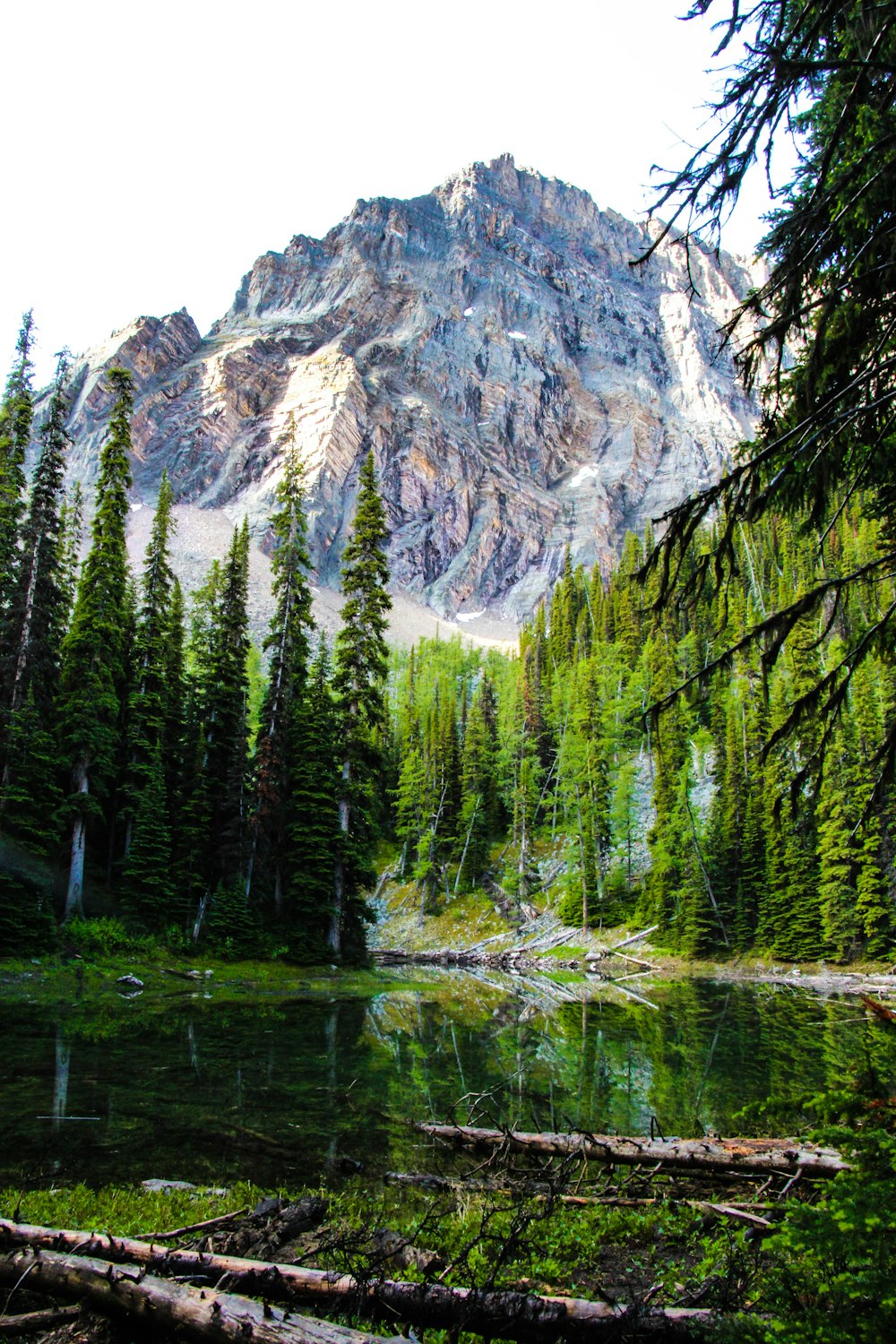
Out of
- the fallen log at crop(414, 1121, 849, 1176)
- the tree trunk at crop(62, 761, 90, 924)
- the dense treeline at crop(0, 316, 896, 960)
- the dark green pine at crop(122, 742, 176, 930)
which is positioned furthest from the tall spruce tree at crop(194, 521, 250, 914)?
the fallen log at crop(414, 1121, 849, 1176)

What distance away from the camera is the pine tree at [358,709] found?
29.5 metres

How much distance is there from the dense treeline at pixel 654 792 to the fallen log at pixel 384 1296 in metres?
25.6

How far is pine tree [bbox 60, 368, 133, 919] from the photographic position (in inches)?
1034

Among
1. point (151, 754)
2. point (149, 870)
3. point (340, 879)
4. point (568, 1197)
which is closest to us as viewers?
point (568, 1197)

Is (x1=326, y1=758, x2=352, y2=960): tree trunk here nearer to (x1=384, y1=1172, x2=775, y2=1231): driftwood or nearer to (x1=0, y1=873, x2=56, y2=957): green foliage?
(x1=0, y1=873, x2=56, y2=957): green foliage

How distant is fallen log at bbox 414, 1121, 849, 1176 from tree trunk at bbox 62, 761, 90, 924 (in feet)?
68.0

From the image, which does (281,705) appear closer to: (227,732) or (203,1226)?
(227,732)

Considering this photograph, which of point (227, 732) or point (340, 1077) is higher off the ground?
point (227, 732)

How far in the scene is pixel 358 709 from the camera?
1175 inches

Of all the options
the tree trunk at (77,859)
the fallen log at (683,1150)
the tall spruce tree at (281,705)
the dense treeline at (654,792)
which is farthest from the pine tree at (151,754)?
the fallen log at (683,1150)

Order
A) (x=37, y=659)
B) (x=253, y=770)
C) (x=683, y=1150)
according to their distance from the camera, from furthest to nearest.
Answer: (x=253, y=770) < (x=37, y=659) < (x=683, y=1150)

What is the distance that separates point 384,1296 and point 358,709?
85.3 feet

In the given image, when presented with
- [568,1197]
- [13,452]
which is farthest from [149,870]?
[568,1197]

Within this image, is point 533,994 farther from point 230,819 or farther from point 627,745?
point 627,745
